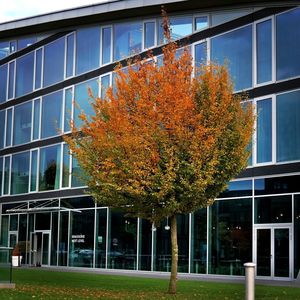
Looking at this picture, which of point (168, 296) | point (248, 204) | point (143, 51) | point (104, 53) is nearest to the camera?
point (168, 296)

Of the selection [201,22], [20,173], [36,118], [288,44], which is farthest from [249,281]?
[20,173]

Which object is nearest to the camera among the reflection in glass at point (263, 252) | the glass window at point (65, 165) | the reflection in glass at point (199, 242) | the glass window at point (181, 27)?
the reflection in glass at point (263, 252)

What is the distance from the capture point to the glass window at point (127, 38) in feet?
117

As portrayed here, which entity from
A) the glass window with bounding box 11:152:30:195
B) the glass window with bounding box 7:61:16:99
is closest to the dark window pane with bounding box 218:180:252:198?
the glass window with bounding box 11:152:30:195

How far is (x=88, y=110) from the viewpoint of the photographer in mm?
37562

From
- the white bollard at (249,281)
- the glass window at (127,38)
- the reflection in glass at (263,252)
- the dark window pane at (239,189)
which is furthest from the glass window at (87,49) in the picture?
the white bollard at (249,281)

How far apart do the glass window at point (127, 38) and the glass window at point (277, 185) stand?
1108 cm

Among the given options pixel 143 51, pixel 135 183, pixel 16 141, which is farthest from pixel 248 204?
pixel 16 141

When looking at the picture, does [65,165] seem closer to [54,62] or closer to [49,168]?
[49,168]

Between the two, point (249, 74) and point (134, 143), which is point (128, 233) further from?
point (134, 143)

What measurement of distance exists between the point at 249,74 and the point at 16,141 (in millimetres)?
21200

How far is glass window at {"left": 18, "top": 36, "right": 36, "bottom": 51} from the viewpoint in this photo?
44219 mm

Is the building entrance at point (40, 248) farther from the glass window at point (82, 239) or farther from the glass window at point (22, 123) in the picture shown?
the glass window at point (22, 123)

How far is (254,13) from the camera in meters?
30.4
